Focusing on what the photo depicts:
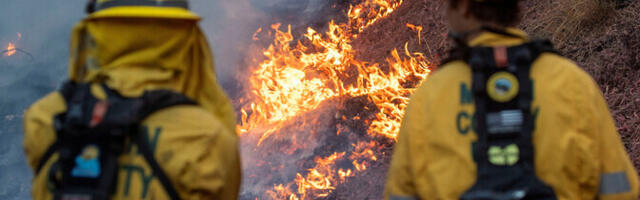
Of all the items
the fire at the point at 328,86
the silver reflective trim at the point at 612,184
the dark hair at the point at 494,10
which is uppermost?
the dark hair at the point at 494,10

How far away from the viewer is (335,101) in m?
7.62

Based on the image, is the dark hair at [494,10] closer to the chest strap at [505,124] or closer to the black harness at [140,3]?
the chest strap at [505,124]

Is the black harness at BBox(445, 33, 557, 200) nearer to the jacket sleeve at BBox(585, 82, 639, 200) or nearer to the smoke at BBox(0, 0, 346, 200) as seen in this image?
the jacket sleeve at BBox(585, 82, 639, 200)

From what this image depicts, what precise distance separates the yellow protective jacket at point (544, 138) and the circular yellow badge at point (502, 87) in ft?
0.23

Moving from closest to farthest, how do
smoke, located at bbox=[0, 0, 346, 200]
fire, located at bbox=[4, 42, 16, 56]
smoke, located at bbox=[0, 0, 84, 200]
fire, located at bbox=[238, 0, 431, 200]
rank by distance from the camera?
fire, located at bbox=[238, 0, 431, 200], smoke, located at bbox=[0, 0, 346, 200], smoke, located at bbox=[0, 0, 84, 200], fire, located at bbox=[4, 42, 16, 56]

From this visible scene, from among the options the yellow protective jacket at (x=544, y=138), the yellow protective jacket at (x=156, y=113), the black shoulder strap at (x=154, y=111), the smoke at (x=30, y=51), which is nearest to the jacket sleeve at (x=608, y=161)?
the yellow protective jacket at (x=544, y=138)

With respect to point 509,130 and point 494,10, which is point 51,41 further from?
point 509,130

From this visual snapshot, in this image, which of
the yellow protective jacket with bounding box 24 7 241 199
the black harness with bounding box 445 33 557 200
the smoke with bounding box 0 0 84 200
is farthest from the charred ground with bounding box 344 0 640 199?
the smoke with bounding box 0 0 84 200

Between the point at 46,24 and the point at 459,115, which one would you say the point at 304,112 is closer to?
the point at 46,24

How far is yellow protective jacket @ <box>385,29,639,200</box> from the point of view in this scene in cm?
188

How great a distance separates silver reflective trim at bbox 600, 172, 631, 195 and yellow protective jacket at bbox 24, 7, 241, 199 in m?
1.28

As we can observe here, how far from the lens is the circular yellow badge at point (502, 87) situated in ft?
6.29

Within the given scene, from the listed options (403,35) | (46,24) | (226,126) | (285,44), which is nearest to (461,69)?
(226,126)

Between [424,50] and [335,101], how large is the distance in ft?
4.48
